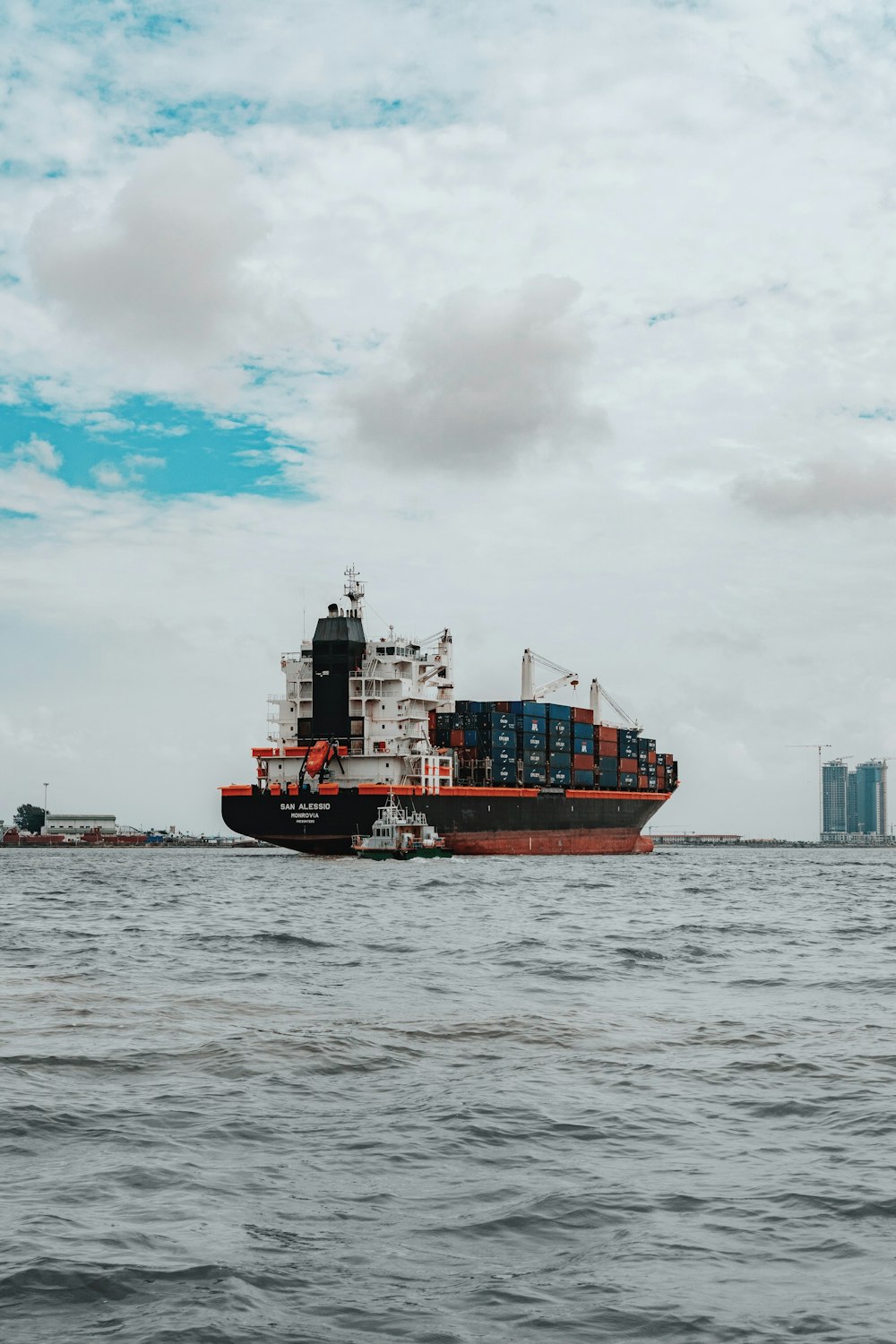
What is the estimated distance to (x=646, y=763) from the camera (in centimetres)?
11069

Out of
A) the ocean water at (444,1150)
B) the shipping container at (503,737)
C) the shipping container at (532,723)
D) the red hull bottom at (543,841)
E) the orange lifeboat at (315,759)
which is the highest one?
the shipping container at (532,723)

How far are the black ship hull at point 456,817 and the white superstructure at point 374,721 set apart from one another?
8.37 feet

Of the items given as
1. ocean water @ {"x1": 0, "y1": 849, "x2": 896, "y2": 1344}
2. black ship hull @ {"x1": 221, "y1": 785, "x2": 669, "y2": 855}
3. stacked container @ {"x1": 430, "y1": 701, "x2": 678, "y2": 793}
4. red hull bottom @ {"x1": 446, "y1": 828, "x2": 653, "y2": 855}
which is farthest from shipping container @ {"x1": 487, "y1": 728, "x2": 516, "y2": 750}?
ocean water @ {"x1": 0, "y1": 849, "x2": 896, "y2": 1344}

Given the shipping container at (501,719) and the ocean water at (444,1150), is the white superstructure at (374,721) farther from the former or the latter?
the ocean water at (444,1150)

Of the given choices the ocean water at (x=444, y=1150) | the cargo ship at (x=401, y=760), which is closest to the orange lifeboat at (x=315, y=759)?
the cargo ship at (x=401, y=760)

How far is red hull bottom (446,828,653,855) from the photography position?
83438 mm

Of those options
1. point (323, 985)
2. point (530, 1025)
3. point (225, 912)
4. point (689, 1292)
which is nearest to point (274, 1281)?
point (689, 1292)

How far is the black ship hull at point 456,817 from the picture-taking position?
7738 centimetres

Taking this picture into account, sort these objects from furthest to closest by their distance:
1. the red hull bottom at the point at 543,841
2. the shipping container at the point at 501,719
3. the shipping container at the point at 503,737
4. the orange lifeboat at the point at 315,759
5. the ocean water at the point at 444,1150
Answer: the shipping container at the point at 501,719 → the shipping container at the point at 503,737 → the red hull bottom at the point at 543,841 → the orange lifeboat at the point at 315,759 → the ocean water at the point at 444,1150

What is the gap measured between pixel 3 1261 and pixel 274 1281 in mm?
1528

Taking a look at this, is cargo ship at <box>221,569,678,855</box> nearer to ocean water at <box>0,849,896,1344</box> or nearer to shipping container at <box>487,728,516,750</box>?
shipping container at <box>487,728,516,750</box>

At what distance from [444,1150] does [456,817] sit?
7282cm

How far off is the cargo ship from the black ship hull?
0.09 m

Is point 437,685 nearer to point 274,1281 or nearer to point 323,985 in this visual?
point 323,985
